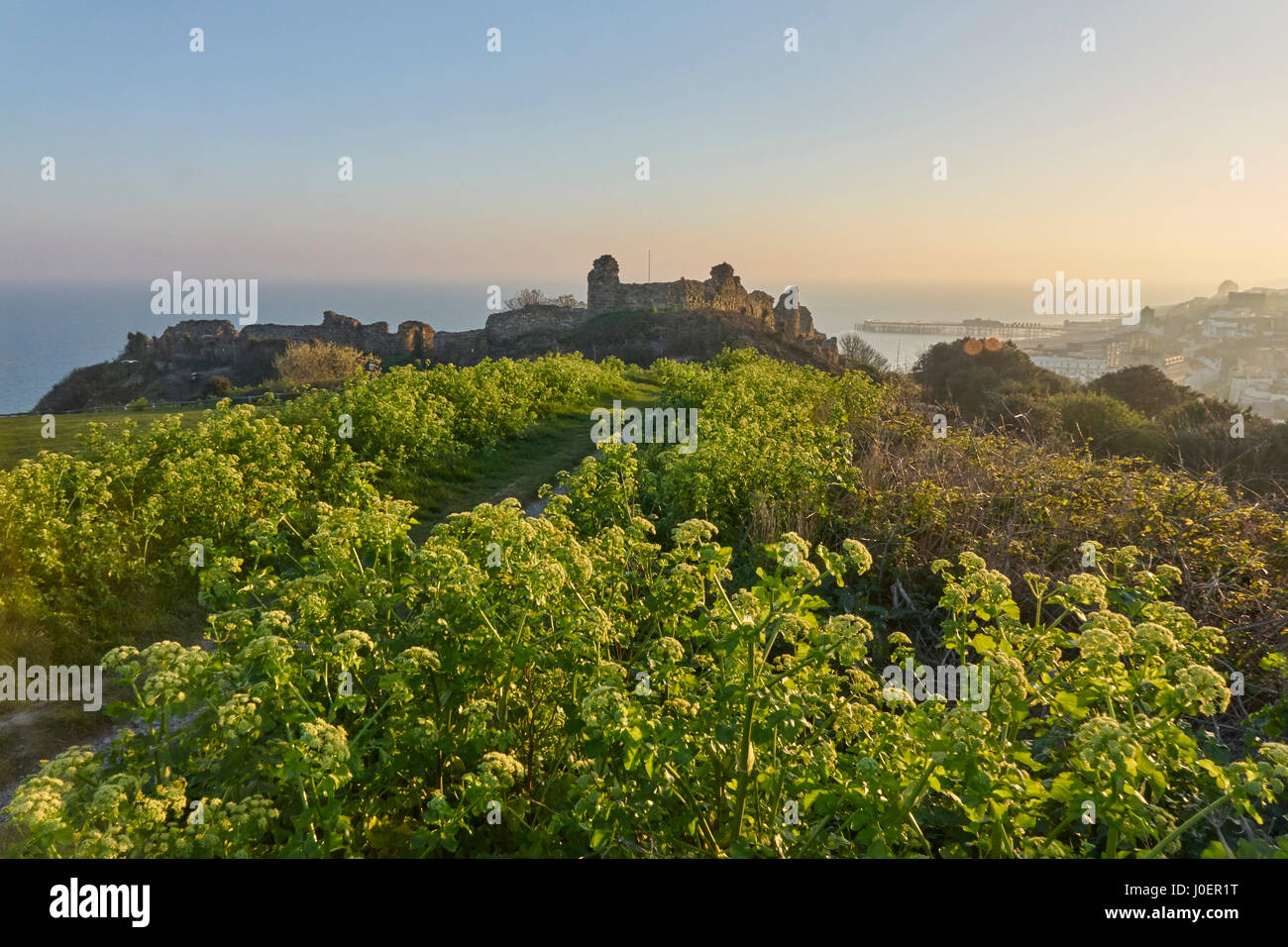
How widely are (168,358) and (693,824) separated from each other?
64.1 m

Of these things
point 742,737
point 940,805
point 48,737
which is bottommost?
point 48,737

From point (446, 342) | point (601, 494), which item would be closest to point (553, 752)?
point (601, 494)

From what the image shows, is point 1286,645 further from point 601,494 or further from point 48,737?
point 48,737

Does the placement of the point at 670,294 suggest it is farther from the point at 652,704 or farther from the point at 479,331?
the point at 652,704

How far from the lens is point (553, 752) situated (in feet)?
11.3

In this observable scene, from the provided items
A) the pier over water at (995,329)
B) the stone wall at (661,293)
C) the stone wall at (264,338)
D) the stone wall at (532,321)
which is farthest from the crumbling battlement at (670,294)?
the stone wall at (264,338)

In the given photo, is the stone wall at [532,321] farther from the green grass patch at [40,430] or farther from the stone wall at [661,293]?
the green grass patch at [40,430]

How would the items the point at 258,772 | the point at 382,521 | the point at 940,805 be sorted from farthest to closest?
the point at 382,521
the point at 940,805
the point at 258,772

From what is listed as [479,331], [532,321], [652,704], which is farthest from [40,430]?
[532,321]

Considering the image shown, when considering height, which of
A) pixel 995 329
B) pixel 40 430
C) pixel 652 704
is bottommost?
pixel 652 704

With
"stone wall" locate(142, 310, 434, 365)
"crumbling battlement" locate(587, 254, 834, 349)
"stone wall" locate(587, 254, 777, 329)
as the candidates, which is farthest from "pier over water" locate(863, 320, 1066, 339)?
"stone wall" locate(142, 310, 434, 365)

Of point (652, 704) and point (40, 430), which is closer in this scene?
point (652, 704)
